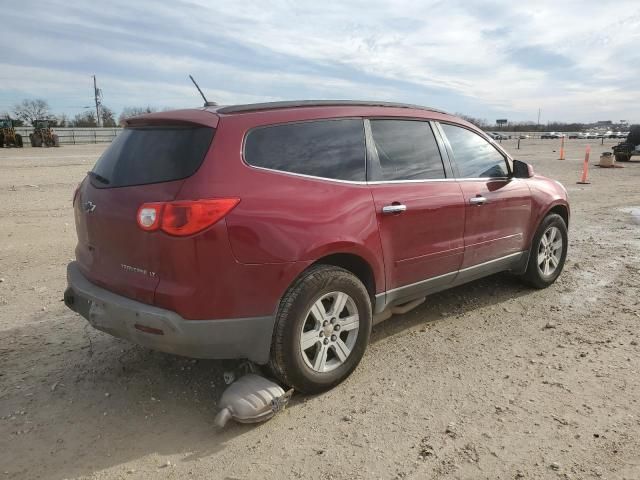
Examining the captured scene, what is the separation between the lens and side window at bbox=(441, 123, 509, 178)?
4285 mm

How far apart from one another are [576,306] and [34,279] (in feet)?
18.3

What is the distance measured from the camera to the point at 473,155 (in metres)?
4.46

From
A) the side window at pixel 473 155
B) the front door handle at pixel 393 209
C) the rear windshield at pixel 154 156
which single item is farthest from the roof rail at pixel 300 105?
the front door handle at pixel 393 209

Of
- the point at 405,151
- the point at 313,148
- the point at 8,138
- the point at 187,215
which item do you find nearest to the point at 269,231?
the point at 187,215

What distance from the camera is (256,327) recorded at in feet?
9.56

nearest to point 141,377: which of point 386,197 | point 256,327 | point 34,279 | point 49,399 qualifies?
point 49,399

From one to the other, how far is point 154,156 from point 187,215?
0.57 metres

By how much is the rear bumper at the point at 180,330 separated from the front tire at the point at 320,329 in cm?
12

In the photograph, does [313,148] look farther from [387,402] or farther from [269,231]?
[387,402]

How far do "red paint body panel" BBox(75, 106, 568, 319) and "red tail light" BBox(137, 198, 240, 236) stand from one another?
34 mm

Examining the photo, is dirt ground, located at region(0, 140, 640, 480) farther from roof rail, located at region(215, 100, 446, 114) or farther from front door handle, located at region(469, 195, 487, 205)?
roof rail, located at region(215, 100, 446, 114)

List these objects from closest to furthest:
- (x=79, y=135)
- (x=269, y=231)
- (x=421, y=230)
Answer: (x=269, y=231)
(x=421, y=230)
(x=79, y=135)

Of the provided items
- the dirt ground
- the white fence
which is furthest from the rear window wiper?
the white fence

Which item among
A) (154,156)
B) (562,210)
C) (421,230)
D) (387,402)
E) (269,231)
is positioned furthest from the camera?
(562,210)
